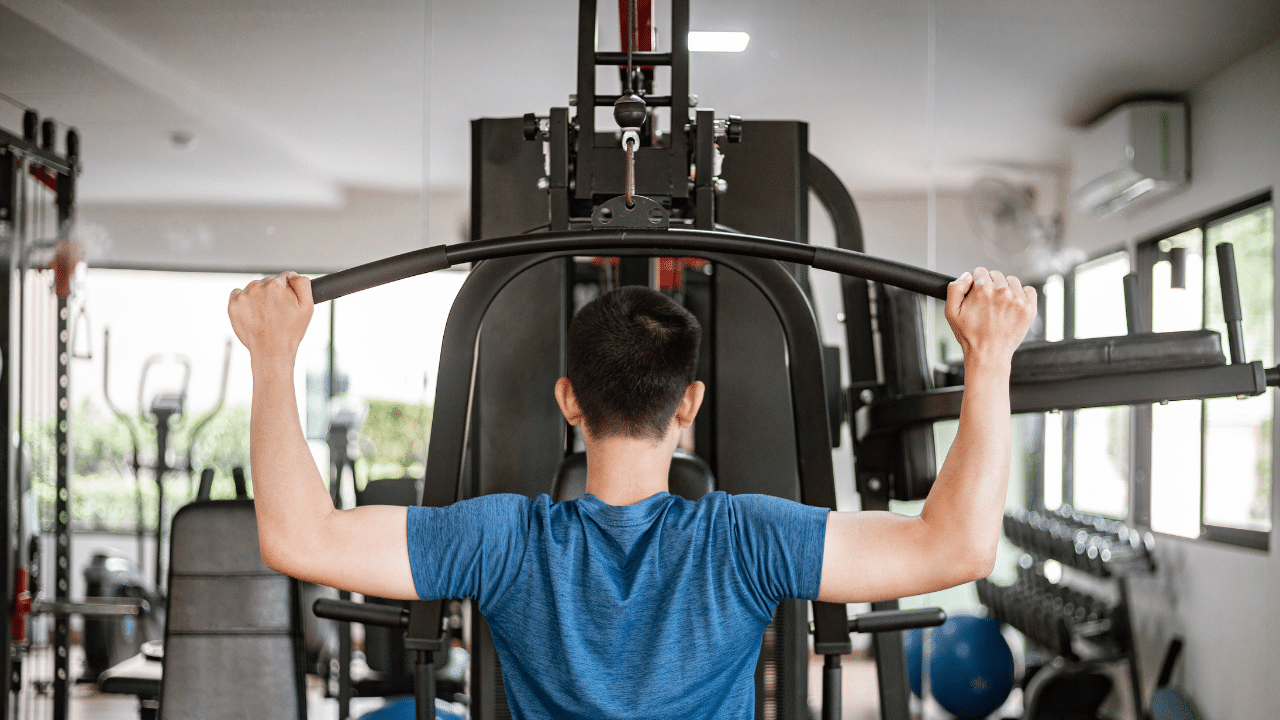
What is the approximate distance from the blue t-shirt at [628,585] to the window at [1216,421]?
2.46 metres

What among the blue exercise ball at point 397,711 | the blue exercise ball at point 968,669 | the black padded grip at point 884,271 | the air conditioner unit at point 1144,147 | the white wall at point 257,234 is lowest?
the blue exercise ball at point 968,669

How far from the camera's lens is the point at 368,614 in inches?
51.8

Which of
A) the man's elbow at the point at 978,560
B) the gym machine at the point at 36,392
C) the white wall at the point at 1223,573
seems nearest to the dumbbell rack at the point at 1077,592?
the white wall at the point at 1223,573

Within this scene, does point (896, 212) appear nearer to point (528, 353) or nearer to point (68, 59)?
point (528, 353)

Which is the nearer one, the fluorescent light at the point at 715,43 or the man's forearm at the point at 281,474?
the man's forearm at the point at 281,474

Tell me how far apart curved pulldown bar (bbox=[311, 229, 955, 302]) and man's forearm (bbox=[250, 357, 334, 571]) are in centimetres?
12

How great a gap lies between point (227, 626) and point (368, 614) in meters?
0.70

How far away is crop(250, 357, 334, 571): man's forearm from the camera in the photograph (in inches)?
36.9

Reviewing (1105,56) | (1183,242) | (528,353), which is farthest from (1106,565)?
(528,353)

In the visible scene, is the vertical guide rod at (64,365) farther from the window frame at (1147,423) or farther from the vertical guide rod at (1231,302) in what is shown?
the window frame at (1147,423)

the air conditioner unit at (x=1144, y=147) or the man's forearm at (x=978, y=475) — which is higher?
the air conditioner unit at (x=1144, y=147)

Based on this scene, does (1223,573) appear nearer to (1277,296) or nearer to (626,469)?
(1277,296)

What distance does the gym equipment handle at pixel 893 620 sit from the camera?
1.29 metres

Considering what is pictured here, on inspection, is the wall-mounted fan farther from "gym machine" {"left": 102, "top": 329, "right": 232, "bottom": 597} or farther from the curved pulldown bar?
"gym machine" {"left": 102, "top": 329, "right": 232, "bottom": 597}
